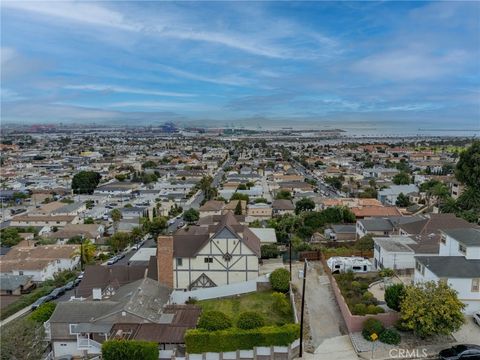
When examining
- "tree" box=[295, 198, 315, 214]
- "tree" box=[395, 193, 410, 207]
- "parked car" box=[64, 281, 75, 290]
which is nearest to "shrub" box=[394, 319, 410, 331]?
"parked car" box=[64, 281, 75, 290]

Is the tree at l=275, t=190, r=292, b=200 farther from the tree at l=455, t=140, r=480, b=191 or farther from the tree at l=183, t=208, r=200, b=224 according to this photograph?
the tree at l=455, t=140, r=480, b=191

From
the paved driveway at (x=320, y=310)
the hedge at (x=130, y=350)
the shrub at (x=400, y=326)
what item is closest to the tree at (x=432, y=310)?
the shrub at (x=400, y=326)

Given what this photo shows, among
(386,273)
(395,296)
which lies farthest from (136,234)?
(395,296)

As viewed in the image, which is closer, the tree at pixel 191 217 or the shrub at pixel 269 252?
the shrub at pixel 269 252

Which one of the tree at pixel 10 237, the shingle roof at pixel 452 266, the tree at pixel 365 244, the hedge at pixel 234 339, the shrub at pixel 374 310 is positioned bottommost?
the tree at pixel 10 237

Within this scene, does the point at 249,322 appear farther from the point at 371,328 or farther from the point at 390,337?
the point at 390,337

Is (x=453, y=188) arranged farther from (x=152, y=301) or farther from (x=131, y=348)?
(x=131, y=348)

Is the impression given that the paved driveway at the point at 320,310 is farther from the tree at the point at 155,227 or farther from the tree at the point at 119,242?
the tree at the point at 155,227
